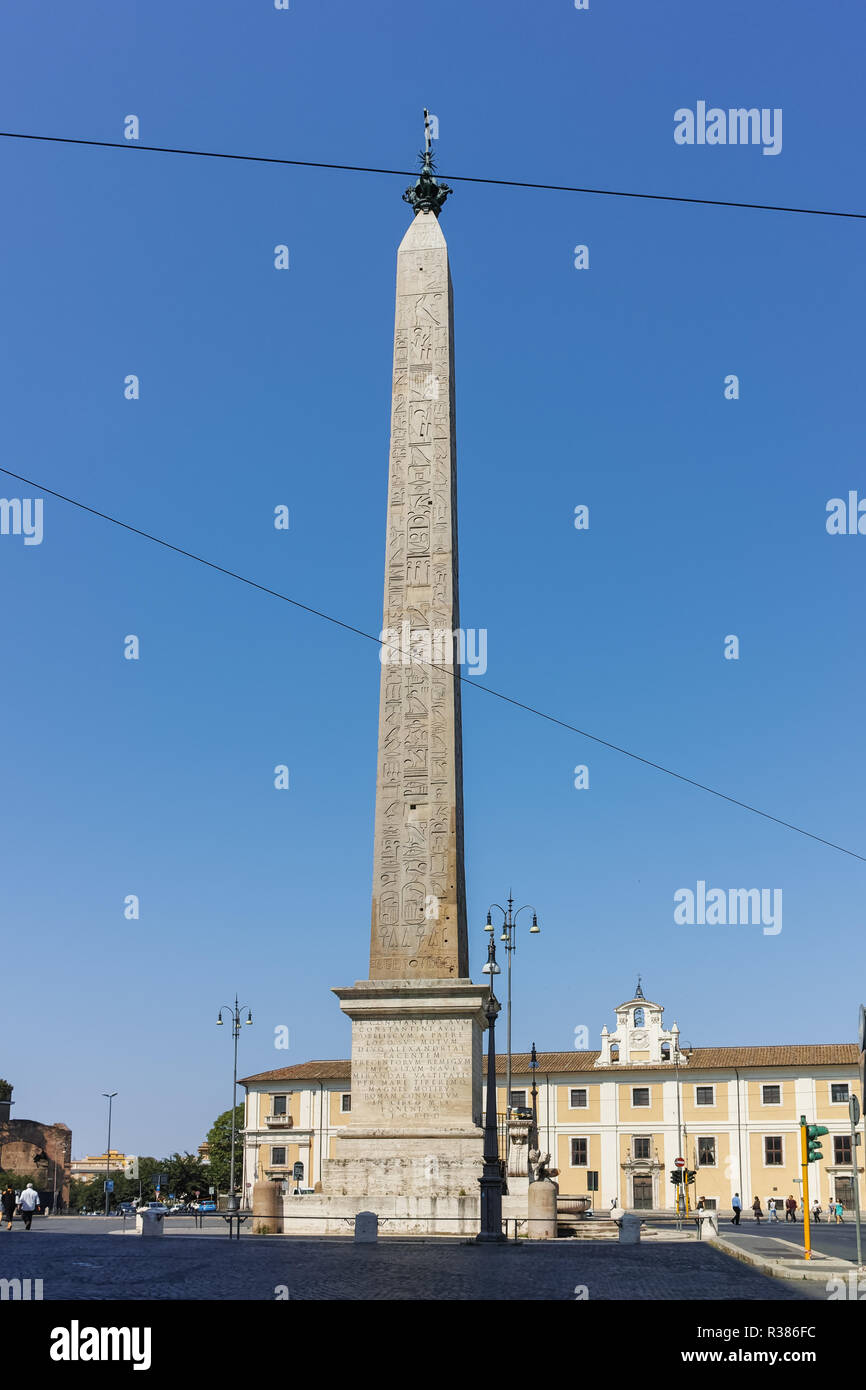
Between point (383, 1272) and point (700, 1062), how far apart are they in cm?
5569

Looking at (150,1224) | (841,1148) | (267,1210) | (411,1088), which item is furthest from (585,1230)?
(841,1148)

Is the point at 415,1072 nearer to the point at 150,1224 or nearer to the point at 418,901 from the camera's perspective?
the point at 418,901

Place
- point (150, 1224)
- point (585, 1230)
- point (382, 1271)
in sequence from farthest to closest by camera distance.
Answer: point (585, 1230) < point (150, 1224) < point (382, 1271)

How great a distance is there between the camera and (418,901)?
23.2 metres

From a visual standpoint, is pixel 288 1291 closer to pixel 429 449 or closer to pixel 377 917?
pixel 377 917

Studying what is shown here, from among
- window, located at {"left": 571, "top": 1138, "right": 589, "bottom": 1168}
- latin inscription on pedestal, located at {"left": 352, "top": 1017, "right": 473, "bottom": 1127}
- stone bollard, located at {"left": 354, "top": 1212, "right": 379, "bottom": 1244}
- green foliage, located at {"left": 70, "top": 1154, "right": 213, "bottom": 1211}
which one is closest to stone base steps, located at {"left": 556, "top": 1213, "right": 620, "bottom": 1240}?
latin inscription on pedestal, located at {"left": 352, "top": 1017, "right": 473, "bottom": 1127}

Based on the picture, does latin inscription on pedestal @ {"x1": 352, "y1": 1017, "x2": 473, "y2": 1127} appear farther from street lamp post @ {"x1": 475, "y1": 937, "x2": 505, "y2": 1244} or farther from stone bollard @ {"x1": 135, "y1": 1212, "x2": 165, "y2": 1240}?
stone bollard @ {"x1": 135, "y1": 1212, "x2": 165, "y2": 1240}

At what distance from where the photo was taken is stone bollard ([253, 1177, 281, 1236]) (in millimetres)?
24500

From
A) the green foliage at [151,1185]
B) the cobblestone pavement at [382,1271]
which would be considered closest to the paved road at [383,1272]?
the cobblestone pavement at [382,1271]

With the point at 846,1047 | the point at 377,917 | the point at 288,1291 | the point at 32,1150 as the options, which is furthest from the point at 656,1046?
the point at 288,1291

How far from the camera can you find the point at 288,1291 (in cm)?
1323

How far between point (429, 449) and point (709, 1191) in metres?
49.9

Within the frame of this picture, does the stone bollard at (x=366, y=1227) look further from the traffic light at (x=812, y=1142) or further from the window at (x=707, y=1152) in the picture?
the window at (x=707, y=1152)

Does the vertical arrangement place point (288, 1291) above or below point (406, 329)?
below
